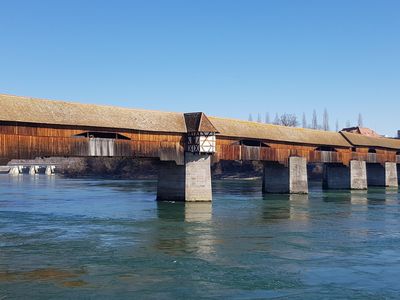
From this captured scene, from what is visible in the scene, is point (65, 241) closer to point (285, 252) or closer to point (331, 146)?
point (285, 252)

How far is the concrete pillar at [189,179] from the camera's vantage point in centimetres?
3522

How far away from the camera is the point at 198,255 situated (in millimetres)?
16594

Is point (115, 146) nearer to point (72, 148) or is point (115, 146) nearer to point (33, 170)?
point (72, 148)

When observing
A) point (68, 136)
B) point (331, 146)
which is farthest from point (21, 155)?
point (331, 146)

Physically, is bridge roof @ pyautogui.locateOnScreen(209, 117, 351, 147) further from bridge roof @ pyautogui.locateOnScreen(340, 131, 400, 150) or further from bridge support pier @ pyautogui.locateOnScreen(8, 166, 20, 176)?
bridge support pier @ pyautogui.locateOnScreen(8, 166, 20, 176)

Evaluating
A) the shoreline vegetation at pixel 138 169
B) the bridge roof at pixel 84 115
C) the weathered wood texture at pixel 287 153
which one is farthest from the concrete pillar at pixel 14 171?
the bridge roof at pixel 84 115

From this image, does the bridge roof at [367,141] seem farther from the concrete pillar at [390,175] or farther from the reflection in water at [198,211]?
the reflection in water at [198,211]

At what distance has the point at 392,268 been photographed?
14.8m

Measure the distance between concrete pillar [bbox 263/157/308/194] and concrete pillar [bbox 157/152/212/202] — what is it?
1203cm

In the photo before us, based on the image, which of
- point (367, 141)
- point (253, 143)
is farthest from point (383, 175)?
point (253, 143)

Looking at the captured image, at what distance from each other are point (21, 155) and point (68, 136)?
3.06 metres

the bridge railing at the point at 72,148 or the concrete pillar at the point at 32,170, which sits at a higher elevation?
the bridge railing at the point at 72,148

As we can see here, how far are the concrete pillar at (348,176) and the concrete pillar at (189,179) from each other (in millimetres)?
23018

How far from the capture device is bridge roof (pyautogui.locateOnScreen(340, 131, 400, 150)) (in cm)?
5455
